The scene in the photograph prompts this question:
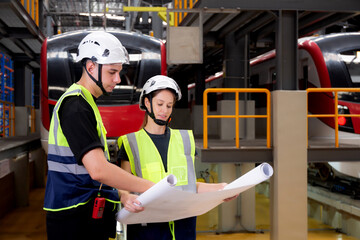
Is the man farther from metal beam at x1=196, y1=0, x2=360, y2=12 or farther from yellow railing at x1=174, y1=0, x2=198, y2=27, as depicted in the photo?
yellow railing at x1=174, y1=0, x2=198, y2=27

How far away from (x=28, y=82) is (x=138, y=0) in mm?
6040

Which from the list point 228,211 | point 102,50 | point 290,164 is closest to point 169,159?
point 102,50

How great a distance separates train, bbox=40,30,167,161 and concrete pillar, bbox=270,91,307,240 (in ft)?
8.81

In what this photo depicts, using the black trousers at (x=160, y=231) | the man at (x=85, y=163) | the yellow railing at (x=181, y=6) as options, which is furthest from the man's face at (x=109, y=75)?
the yellow railing at (x=181, y=6)

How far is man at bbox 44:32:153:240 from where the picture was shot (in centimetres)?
196

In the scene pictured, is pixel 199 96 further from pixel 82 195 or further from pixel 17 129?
pixel 82 195

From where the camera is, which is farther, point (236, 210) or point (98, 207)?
point (236, 210)

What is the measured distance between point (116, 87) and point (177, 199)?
6332 millimetres

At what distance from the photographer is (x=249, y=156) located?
22.6 feet

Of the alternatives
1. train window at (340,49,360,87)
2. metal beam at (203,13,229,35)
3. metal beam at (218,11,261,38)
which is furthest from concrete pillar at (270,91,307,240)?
train window at (340,49,360,87)

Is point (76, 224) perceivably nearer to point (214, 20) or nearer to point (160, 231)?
point (160, 231)

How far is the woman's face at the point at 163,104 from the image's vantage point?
2.50 m

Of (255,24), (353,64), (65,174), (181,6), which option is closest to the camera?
(65,174)

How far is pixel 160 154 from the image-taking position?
2.49m
